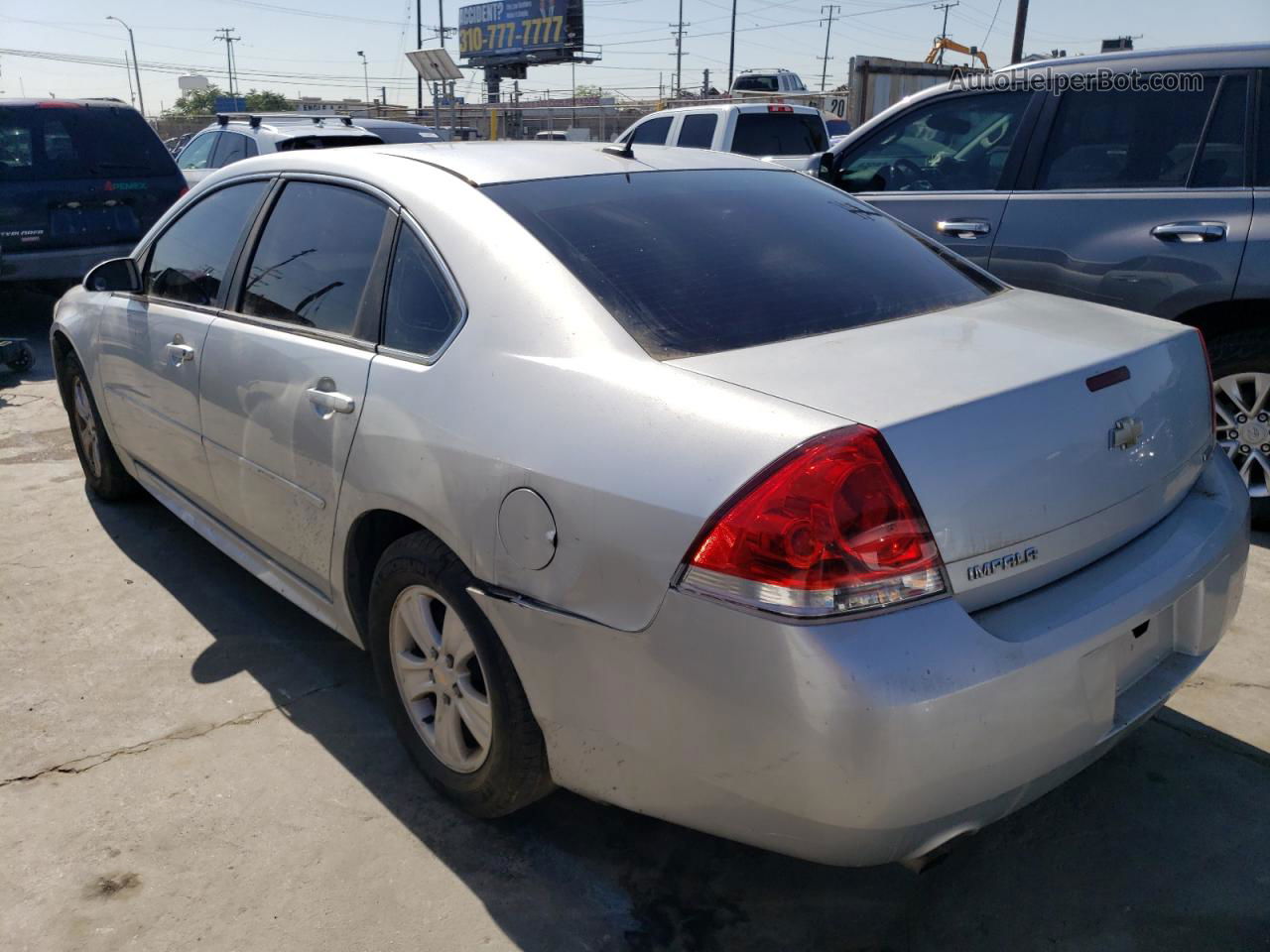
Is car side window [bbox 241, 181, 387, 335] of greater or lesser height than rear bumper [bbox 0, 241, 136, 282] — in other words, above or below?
above

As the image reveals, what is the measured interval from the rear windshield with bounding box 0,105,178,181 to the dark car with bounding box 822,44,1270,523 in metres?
6.91

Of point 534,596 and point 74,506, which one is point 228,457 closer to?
point 534,596

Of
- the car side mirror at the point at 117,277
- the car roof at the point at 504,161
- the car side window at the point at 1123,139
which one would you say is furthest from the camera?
the car side window at the point at 1123,139

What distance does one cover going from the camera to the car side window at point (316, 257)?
2.95 meters

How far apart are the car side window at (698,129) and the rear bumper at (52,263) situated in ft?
20.4

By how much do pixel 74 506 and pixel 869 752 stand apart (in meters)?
4.37

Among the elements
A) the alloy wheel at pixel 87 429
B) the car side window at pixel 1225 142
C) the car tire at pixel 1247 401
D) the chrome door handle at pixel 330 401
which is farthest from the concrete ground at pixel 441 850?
the car side window at pixel 1225 142

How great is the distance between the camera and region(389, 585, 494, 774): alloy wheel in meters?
2.53

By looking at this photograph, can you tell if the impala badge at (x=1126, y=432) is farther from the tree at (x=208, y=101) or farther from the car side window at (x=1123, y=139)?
the tree at (x=208, y=101)

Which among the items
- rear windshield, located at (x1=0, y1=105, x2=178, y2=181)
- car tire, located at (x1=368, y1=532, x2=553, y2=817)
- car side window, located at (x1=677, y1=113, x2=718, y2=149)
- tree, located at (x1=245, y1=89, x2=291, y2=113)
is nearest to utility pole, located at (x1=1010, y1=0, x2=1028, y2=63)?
car side window, located at (x1=677, y1=113, x2=718, y2=149)

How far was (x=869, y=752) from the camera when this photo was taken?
72.1 inches

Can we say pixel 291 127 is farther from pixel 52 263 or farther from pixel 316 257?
pixel 316 257

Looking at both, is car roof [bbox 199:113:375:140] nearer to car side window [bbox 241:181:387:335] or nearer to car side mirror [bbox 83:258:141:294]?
car side mirror [bbox 83:258:141:294]

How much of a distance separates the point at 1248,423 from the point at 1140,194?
1044mm
